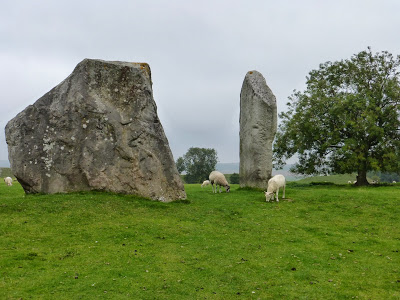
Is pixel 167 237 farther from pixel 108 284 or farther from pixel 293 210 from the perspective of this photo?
pixel 293 210

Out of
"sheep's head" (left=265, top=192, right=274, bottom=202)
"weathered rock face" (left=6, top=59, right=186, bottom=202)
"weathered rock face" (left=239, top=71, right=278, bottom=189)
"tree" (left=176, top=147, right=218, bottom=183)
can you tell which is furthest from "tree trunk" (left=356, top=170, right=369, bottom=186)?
"tree" (left=176, top=147, right=218, bottom=183)

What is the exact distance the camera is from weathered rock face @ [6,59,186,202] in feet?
61.3

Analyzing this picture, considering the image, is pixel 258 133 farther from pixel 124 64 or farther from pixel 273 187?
pixel 124 64

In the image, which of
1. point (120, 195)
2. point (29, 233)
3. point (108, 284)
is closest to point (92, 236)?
point (29, 233)

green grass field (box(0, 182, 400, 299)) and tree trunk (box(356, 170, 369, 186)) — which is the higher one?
tree trunk (box(356, 170, 369, 186))

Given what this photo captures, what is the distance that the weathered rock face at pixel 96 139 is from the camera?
1869 cm

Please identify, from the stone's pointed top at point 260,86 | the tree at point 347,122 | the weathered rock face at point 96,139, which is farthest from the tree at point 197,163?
the weathered rock face at point 96,139

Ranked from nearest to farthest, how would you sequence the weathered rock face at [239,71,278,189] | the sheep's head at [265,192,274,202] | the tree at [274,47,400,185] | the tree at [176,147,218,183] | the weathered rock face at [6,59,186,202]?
1. the weathered rock face at [6,59,186,202]
2. the sheep's head at [265,192,274,202]
3. the weathered rock face at [239,71,278,189]
4. the tree at [274,47,400,185]
5. the tree at [176,147,218,183]

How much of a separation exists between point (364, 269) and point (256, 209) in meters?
8.40

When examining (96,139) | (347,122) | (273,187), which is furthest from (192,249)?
(347,122)

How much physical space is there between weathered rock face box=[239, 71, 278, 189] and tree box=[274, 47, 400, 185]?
983 cm

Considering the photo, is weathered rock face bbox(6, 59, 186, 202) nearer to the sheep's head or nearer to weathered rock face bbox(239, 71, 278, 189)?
the sheep's head

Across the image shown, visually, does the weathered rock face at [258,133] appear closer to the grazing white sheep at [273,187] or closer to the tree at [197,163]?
the grazing white sheep at [273,187]

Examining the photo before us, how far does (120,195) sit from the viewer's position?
61.1ft
